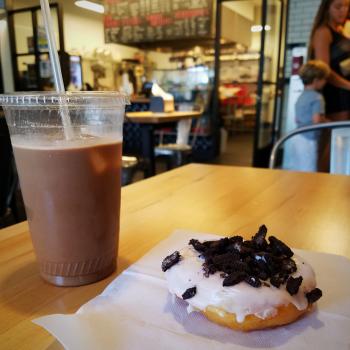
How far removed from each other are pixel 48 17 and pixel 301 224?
715mm

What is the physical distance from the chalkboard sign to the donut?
626 centimetres

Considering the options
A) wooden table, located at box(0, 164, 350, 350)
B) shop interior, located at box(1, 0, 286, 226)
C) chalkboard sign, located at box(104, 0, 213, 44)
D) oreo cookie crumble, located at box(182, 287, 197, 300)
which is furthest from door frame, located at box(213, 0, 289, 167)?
oreo cookie crumble, located at box(182, 287, 197, 300)

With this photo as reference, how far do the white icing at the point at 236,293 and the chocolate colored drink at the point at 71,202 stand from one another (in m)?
0.16

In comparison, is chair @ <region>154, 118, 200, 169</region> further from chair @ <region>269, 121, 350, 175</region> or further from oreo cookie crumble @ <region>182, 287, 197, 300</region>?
oreo cookie crumble @ <region>182, 287, 197, 300</region>

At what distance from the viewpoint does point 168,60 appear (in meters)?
9.13

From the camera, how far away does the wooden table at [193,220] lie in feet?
1.76

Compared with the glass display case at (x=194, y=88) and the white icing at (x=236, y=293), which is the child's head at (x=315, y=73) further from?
the white icing at (x=236, y=293)

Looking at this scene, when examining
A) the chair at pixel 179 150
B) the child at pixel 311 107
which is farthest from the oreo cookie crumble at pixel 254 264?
the chair at pixel 179 150

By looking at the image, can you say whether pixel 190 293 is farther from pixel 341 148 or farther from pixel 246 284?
pixel 341 148

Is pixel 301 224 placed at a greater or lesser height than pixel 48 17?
lesser

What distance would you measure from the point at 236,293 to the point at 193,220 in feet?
1.49

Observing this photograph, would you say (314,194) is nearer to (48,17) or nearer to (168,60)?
(48,17)

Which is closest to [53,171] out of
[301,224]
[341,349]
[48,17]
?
[48,17]

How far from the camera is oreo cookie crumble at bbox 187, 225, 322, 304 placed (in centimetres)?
46
